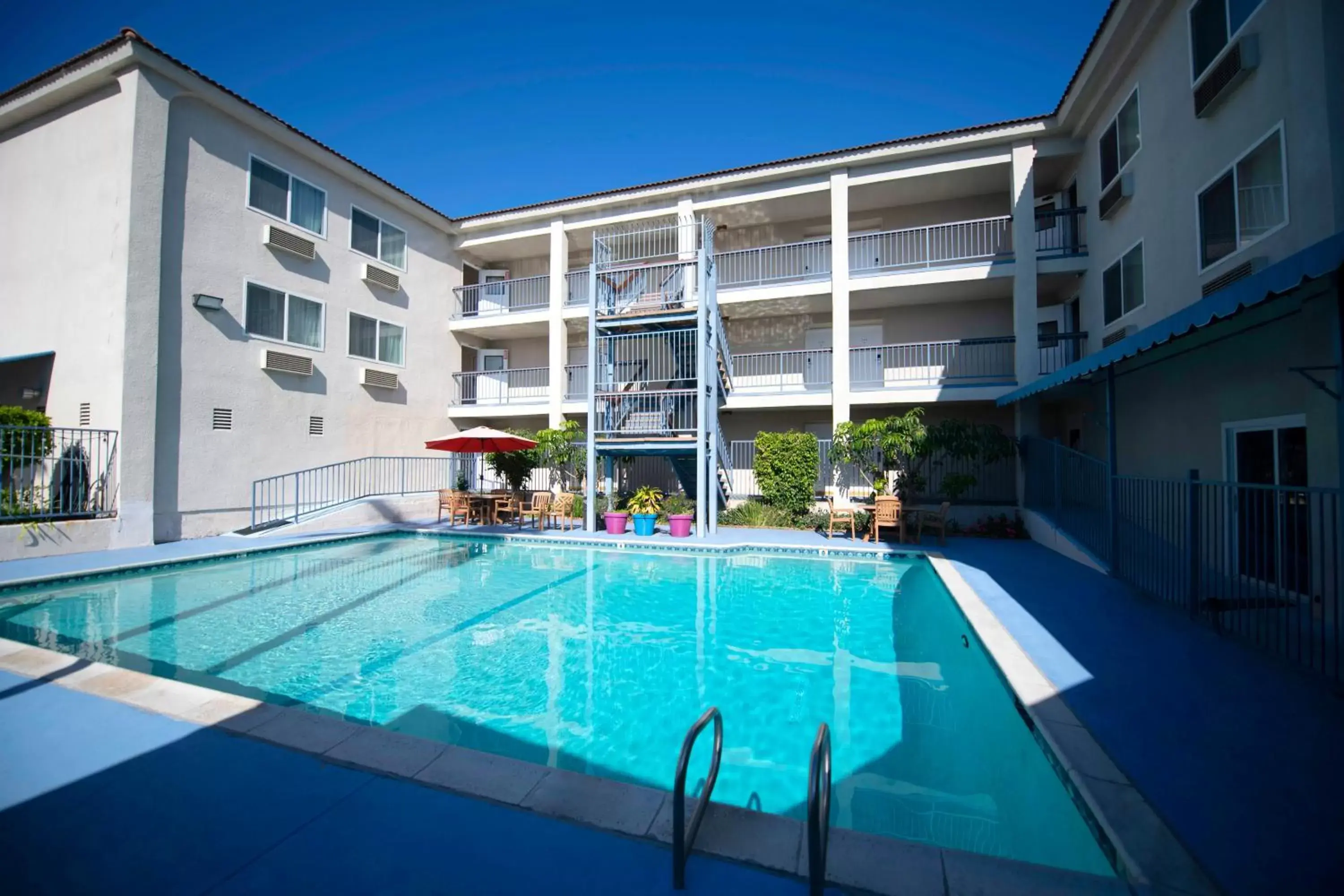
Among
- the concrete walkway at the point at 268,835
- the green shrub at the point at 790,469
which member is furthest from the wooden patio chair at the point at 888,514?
the concrete walkway at the point at 268,835

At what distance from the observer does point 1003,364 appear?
47.8 feet

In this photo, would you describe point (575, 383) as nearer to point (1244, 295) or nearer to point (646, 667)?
point (646, 667)

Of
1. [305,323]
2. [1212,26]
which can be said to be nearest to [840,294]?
[1212,26]

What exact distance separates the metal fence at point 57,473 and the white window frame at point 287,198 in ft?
15.9

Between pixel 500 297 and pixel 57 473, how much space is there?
40.3 feet

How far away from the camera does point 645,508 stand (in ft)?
45.3

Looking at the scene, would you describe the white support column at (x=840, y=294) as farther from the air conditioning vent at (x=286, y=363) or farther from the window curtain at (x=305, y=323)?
the window curtain at (x=305, y=323)

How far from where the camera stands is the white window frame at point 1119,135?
33.2 feet

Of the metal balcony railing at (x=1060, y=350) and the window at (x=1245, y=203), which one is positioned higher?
the window at (x=1245, y=203)

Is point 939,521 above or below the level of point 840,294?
below

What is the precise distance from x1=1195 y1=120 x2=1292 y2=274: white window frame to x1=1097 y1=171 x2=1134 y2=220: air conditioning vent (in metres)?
2.38

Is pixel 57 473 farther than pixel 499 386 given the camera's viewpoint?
No

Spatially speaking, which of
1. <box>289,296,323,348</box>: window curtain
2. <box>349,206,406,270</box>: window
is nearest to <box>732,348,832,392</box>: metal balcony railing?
<box>349,206,406,270</box>: window

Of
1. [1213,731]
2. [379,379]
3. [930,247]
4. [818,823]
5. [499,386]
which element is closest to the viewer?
[818,823]
